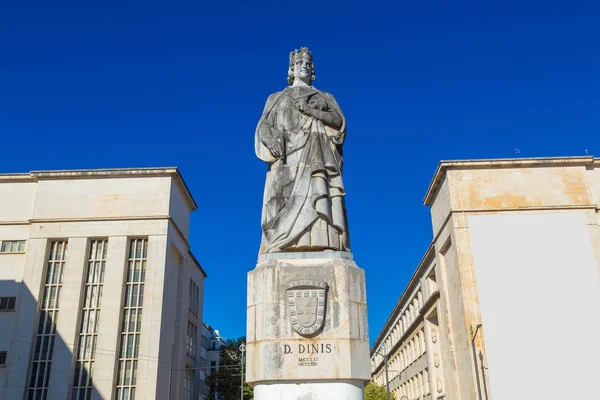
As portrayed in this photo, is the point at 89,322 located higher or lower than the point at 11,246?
lower

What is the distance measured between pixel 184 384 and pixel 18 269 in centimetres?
1754

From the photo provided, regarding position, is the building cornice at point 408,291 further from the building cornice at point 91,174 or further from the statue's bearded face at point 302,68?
the statue's bearded face at point 302,68

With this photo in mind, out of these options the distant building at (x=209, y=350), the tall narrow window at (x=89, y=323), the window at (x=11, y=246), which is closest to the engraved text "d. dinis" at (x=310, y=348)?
the tall narrow window at (x=89, y=323)

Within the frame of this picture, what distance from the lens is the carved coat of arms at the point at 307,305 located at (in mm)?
8055

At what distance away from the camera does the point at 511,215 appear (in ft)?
130

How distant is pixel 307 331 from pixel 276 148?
3232 millimetres

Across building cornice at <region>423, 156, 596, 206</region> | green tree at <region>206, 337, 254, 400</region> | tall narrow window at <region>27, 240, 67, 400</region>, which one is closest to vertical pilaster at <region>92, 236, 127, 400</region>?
tall narrow window at <region>27, 240, 67, 400</region>

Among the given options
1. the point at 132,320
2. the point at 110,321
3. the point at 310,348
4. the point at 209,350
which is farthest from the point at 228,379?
the point at 310,348

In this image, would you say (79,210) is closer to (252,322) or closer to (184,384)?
(184,384)

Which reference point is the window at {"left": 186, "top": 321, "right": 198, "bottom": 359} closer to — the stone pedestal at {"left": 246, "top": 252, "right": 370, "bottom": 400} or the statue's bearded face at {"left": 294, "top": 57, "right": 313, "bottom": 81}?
the statue's bearded face at {"left": 294, "top": 57, "right": 313, "bottom": 81}

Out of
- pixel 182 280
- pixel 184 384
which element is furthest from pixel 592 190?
pixel 184 384

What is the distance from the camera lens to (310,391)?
781 cm

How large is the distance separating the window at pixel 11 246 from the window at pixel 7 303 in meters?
3.77

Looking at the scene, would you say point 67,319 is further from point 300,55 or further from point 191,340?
point 300,55
